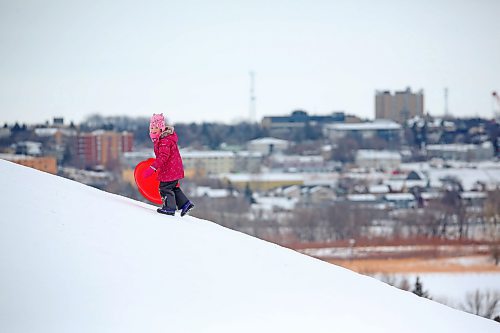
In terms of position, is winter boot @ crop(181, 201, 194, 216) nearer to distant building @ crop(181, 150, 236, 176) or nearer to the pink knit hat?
the pink knit hat

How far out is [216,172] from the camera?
67.6 m

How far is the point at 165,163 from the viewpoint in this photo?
7207 millimetres

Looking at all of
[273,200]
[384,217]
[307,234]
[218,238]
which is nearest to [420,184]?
[273,200]

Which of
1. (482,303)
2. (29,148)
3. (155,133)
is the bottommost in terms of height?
(482,303)

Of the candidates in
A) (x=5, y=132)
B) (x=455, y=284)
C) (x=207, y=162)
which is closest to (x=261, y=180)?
(x=207, y=162)

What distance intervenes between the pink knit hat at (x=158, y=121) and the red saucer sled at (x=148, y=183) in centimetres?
27

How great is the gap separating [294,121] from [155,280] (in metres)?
78.7

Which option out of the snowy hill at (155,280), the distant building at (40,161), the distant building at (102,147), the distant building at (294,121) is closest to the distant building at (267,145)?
the distant building at (294,121)

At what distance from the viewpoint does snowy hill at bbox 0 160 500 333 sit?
5.19 m

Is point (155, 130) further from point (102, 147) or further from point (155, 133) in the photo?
point (102, 147)

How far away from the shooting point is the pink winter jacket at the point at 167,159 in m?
7.16

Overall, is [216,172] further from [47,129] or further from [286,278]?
[286,278]

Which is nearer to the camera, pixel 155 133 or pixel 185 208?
pixel 155 133

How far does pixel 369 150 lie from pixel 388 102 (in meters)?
4.84
